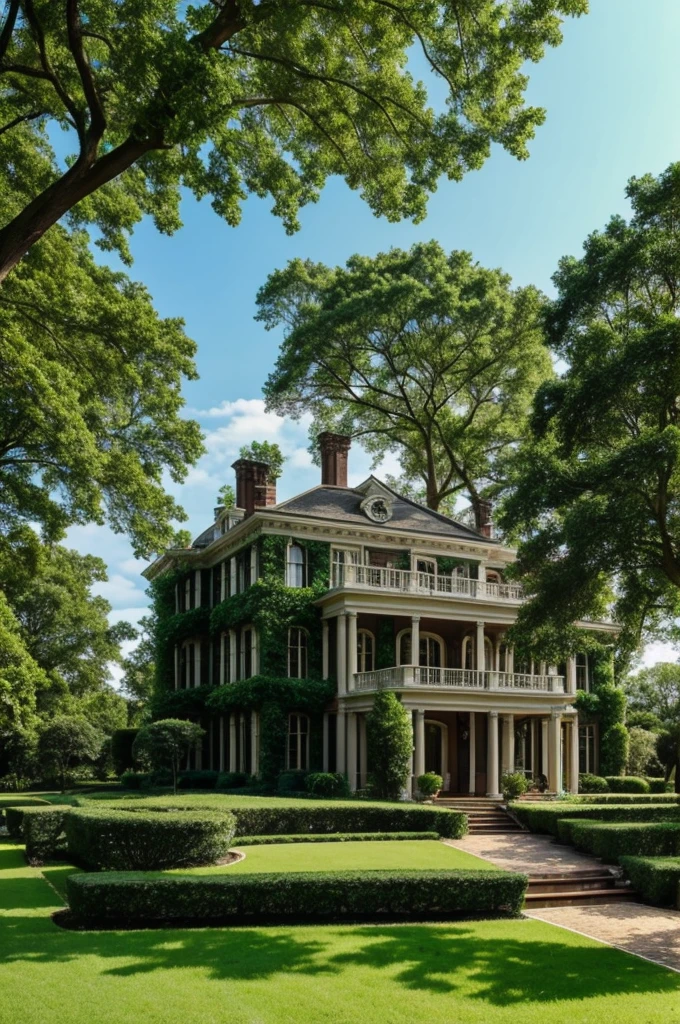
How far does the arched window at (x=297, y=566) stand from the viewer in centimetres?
3197

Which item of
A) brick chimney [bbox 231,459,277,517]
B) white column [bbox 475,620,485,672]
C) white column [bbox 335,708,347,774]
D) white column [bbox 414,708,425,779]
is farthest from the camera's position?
brick chimney [bbox 231,459,277,517]

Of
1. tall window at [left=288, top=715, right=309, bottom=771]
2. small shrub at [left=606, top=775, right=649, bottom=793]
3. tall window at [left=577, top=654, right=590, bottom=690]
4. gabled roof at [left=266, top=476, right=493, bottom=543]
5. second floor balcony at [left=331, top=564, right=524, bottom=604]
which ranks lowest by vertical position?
small shrub at [left=606, top=775, right=649, bottom=793]

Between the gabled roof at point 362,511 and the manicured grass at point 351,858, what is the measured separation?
14585mm

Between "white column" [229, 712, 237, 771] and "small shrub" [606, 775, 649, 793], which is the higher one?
"white column" [229, 712, 237, 771]

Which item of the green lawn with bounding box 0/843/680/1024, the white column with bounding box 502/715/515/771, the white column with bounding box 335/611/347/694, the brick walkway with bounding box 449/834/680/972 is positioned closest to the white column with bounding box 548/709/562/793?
the white column with bounding box 502/715/515/771

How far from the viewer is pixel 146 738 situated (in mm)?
28844

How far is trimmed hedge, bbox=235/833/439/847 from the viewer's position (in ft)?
61.7

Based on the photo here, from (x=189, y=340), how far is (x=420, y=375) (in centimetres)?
2369

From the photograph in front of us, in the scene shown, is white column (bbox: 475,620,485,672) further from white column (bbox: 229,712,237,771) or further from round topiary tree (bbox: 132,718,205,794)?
round topiary tree (bbox: 132,718,205,794)

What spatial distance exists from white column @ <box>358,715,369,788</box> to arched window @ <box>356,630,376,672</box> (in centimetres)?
225

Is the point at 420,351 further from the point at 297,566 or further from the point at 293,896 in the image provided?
the point at 293,896

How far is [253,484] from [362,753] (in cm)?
1048

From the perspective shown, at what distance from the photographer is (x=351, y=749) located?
1161 inches

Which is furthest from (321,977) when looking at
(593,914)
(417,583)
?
(417,583)
